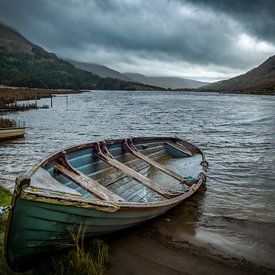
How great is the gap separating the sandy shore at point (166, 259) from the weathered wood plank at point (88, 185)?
1008mm

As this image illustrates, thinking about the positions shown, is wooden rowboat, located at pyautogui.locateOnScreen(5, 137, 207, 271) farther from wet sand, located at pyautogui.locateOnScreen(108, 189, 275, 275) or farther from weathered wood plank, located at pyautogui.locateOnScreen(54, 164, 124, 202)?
wet sand, located at pyautogui.locateOnScreen(108, 189, 275, 275)

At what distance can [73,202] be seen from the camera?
5445 millimetres

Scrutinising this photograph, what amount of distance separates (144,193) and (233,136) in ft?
64.3

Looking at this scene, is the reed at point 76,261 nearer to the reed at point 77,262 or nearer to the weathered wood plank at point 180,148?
the reed at point 77,262

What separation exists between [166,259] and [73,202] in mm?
2573

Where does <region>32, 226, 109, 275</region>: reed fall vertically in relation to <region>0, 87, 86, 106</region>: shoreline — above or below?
below

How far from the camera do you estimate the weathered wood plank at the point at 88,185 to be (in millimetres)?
7115

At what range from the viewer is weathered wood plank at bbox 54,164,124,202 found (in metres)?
7.11

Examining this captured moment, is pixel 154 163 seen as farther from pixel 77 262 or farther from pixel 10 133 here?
pixel 10 133

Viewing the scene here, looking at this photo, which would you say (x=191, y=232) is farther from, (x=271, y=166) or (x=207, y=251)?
(x=271, y=166)

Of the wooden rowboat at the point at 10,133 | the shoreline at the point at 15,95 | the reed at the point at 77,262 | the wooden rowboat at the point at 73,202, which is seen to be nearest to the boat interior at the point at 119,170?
the wooden rowboat at the point at 73,202

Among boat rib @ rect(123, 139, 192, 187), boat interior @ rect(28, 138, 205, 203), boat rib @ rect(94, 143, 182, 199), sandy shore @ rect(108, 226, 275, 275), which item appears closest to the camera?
sandy shore @ rect(108, 226, 275, 275)

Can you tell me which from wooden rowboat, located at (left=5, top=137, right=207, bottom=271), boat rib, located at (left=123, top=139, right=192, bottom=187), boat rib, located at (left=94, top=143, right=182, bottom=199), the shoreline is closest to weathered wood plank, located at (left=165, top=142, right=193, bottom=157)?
boat rib, located at (left=123, top=139, right=192, bottom=187)

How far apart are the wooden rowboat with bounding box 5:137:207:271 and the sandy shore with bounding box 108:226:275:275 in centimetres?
47
